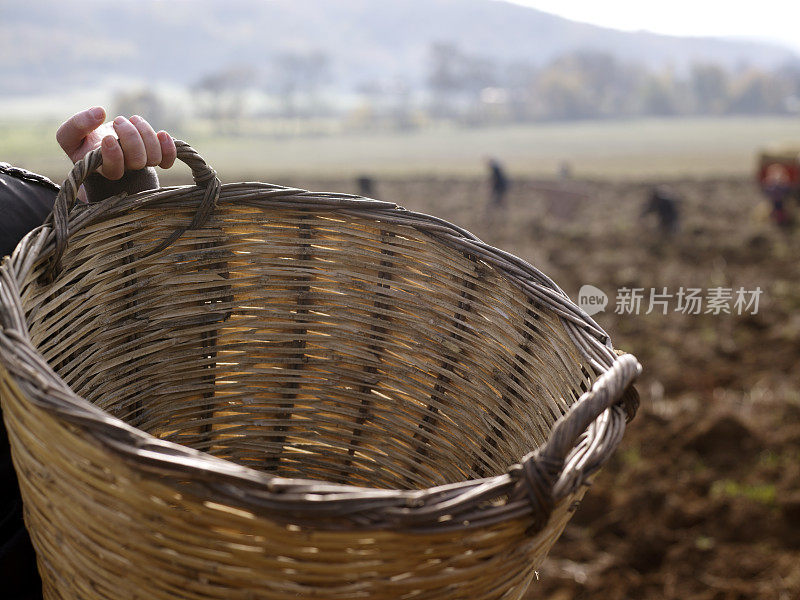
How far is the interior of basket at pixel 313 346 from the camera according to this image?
88 cm

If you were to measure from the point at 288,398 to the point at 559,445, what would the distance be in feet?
1.98

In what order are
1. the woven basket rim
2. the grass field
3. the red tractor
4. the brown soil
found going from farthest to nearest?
the grass field → the red tractor → the brown soil → the woven basket rim

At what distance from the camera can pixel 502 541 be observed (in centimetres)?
53

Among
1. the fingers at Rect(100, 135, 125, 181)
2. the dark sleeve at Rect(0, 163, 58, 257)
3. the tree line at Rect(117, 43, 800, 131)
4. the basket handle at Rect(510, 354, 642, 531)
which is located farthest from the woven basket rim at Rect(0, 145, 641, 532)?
the tree line at Rect(117, 43, 800, 131)

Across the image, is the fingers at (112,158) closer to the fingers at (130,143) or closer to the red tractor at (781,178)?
the fingers at (130,143)

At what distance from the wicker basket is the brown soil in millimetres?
1195

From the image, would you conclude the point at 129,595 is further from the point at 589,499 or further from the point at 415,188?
the point at 415,188

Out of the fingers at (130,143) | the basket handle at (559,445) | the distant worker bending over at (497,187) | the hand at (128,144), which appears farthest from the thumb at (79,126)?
the distant worker bending over at (497,187)

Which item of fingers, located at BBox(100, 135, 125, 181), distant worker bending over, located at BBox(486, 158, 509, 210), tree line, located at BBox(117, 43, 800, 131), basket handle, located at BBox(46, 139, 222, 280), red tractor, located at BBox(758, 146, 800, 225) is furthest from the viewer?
tree line, located at BBox(117, 43, 800, 131)

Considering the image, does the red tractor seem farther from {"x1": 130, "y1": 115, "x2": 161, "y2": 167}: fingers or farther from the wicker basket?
{"x1": 130, "y1": 115, "x2": 161, "y2": 167}: fingers

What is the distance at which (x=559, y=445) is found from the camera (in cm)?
55

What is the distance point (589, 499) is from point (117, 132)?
1.90 m

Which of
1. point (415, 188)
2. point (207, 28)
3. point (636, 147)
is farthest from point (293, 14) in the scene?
point (415, 188)

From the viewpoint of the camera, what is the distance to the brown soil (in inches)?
77.7
